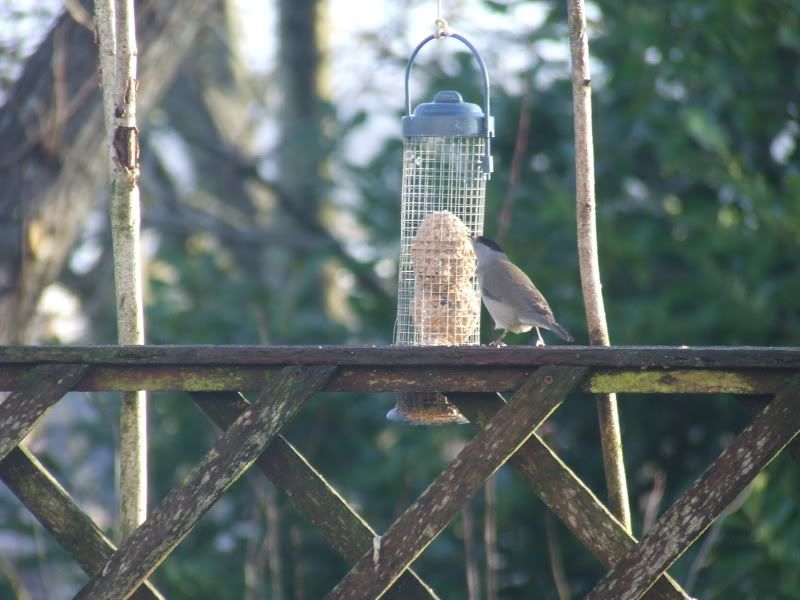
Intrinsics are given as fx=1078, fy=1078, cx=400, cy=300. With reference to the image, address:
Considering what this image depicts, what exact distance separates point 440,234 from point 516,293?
0.43m

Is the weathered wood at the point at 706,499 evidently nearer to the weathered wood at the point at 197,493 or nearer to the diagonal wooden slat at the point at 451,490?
the diagonal wooden slat at the point at 451,490

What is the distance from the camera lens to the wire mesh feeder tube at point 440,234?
3.51m

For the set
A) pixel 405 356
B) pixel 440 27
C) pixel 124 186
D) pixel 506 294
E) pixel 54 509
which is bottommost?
pixel 54 509

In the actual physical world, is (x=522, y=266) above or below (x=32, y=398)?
above

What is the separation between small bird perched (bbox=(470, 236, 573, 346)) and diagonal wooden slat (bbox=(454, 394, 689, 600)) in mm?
1491

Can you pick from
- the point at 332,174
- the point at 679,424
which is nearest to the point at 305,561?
the point at 679,424

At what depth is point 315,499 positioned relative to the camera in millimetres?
2525

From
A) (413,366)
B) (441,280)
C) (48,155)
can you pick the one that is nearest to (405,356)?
(413,366)

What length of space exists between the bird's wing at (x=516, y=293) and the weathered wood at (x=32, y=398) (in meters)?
1.89

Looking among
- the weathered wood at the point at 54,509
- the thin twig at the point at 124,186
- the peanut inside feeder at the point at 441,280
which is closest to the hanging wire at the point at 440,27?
the peanut inside feeder at the point at 441,280

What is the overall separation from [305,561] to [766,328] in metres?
3.52

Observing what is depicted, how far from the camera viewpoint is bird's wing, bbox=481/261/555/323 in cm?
407

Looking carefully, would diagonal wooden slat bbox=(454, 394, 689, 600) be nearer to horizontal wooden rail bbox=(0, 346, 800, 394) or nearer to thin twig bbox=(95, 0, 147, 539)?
horizontal wooden rail bbox=(0, 346, 800, 394)

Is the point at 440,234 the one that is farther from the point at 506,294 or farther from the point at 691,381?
the point at 691,381
